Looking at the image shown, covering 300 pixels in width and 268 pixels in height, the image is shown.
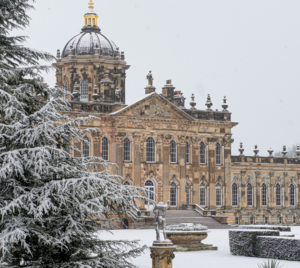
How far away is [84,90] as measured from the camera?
168 feet

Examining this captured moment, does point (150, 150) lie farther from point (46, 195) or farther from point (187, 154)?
point (46, 195)

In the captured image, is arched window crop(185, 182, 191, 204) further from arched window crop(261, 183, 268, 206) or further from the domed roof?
the domed roof

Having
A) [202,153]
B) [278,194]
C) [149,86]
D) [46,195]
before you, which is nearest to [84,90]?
[149,86]

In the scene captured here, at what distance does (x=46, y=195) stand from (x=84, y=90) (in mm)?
41848

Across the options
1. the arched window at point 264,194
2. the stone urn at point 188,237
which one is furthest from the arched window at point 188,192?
the stone urn at point 188,237

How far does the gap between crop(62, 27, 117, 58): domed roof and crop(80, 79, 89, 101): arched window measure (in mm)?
2420

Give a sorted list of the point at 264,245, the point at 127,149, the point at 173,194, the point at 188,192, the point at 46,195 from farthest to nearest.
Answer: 1. the point at 188,192
2. the point at 173,194
3. the point at 127,149
4. the point at 264,245
5. the point at 46,195

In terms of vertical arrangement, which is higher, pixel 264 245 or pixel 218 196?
pixel 218 196

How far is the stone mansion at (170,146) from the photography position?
45.8 m

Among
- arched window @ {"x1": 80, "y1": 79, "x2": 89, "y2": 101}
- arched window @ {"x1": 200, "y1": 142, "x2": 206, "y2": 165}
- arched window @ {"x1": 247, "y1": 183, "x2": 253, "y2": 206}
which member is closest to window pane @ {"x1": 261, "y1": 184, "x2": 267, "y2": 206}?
arched window @ {"x1": 247, "y1": 183, "x2": 253, "y2": 206}

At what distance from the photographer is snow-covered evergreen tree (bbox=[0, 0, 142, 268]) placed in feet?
32.2

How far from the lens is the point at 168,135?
47406 mm

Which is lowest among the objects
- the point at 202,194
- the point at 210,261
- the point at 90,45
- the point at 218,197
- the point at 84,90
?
the point at 210,261

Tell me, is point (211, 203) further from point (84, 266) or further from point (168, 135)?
point (84, 266)
